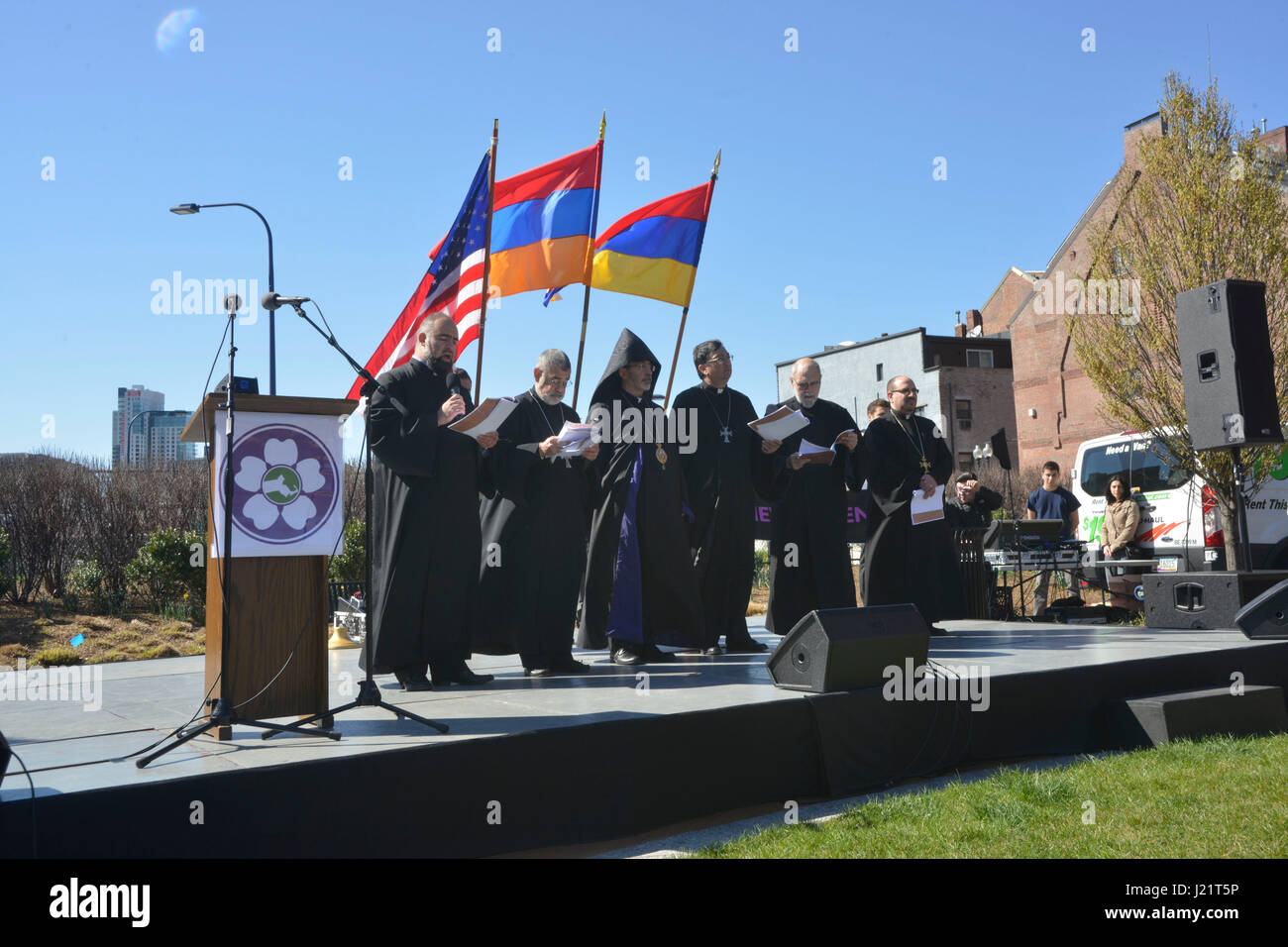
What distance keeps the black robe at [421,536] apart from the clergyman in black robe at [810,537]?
2998 mm

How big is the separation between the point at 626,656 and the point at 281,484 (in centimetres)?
327

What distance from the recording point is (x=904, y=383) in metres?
8.65

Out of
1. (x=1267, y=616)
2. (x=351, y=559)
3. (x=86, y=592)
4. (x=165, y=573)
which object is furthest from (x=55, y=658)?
(x=1267, y=616)

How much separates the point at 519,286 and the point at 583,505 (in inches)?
147

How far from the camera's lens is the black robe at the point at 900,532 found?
332 inches

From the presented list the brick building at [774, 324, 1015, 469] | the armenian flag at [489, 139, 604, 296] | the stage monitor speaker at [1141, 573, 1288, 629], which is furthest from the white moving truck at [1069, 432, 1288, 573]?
the brick building at [774, 324, 1015, 469]

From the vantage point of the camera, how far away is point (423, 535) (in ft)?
18.4

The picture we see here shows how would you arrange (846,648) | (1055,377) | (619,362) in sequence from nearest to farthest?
(846,648) → (619,362) → (1055,377)

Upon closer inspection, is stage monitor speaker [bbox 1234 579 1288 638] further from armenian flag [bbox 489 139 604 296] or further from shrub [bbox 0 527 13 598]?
shrub [bbox 0 527 13 598]

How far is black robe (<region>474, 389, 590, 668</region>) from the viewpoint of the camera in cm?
639

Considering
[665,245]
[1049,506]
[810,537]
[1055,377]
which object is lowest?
[810,537]

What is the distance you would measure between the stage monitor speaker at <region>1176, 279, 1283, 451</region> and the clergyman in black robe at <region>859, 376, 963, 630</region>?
2041 millimetres

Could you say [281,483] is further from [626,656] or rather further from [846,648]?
[626,656]

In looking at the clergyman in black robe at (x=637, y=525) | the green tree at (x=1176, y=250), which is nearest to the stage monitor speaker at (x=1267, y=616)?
the clergyman in black robe at (x=637, y=525)
